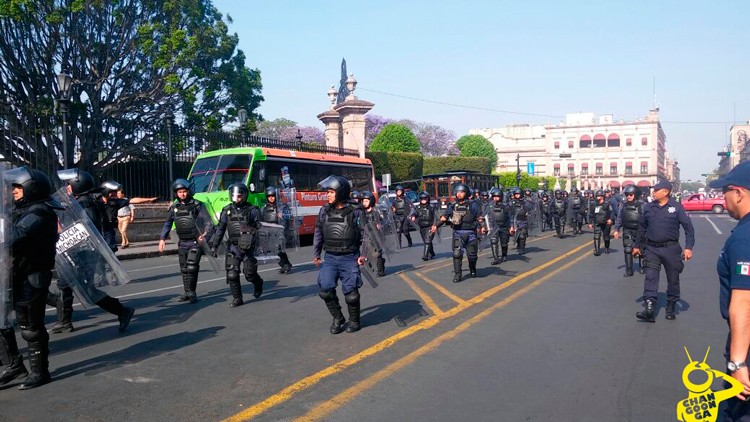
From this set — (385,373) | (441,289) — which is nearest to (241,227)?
(441,289)

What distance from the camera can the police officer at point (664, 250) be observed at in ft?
23.4

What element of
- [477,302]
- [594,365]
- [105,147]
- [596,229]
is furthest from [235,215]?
[105,147]

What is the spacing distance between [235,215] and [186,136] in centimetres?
1423

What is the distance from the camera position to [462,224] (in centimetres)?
1034

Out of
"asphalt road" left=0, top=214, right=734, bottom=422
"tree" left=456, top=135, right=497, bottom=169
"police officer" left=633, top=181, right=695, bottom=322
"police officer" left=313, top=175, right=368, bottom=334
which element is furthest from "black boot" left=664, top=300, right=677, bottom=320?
"tree" left=456, top=135, right=497, bottom=169

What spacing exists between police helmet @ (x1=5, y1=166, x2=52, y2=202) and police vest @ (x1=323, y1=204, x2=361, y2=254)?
2.92 meters

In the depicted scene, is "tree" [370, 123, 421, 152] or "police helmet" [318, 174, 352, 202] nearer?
"police helmet" [318, 174, 352, 202]

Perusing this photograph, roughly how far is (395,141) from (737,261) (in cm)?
5266

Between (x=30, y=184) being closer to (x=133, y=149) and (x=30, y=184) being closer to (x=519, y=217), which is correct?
(x=519, y=217)

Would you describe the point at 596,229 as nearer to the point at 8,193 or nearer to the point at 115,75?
the point at 8,193

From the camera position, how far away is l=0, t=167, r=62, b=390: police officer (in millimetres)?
4887

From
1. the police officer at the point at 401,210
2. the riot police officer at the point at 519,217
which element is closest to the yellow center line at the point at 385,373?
the riot police officer at the point at 519,217

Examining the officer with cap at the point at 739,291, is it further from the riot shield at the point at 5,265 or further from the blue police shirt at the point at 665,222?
the riot shield at the point at 5,265

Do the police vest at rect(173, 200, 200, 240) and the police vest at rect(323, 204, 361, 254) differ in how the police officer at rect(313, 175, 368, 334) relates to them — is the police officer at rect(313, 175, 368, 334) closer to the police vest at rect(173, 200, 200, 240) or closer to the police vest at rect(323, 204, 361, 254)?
the police vest at rect(323, 204, 361, 254)
